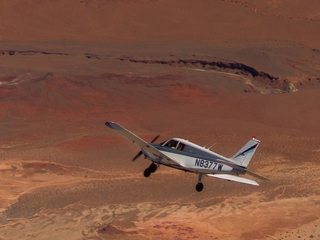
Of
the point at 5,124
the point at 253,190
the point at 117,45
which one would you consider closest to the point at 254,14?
the point at 117,45

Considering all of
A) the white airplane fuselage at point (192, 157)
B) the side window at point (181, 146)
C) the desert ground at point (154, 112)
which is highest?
the side window at point (181, 146)

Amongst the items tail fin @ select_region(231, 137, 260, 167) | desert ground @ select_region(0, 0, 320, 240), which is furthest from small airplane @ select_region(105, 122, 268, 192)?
desert ground @ select_region(0, 0, 320, 240)

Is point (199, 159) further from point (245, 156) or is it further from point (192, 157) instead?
point (245, 156)

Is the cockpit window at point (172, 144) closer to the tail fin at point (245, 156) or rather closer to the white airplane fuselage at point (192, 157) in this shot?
the white airplane fuselage at point (192, 157)

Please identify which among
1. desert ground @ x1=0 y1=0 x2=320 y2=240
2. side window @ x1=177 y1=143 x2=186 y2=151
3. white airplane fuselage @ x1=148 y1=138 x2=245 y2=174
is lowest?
desert ground @ x1=0 y1=0 x2=320 y2=240

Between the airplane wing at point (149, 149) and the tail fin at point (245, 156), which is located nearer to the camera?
the airplane wing at point (149, 149)

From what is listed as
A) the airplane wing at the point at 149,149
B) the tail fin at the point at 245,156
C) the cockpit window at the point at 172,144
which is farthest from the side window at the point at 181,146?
the tail fin at the point at 245,156

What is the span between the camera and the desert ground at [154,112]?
70625mm

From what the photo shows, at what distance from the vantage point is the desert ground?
232ft

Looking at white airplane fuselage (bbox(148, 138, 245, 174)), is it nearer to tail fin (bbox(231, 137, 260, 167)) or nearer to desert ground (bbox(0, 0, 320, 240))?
tail fin (bbox(231, 137, 260, 167))

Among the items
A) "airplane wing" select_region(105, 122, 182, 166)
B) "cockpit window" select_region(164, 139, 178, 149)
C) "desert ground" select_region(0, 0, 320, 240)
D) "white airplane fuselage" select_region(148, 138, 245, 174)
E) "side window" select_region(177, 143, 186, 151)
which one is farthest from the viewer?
"desert ground" select_region(0, 0, 320, 240)

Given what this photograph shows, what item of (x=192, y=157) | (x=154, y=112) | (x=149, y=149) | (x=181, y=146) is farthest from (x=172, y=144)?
(x=154, y=112)

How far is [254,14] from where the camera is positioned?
479 feet

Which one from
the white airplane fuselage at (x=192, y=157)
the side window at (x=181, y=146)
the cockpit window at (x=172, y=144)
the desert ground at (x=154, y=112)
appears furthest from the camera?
the desert ground at (x=154, y=112)
